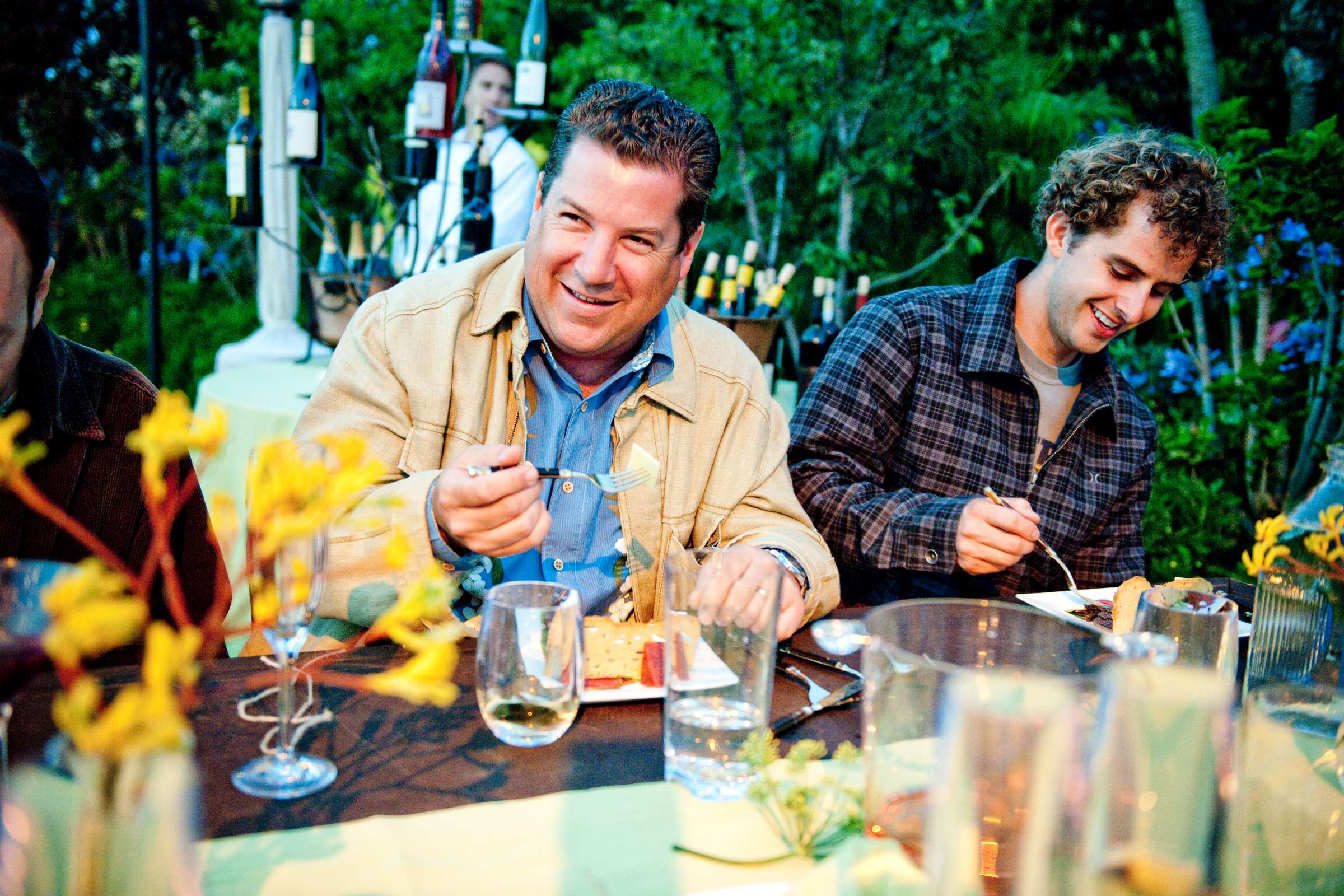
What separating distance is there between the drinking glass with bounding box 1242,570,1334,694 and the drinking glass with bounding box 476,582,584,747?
801mm

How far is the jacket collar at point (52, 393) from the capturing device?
4.85 feet

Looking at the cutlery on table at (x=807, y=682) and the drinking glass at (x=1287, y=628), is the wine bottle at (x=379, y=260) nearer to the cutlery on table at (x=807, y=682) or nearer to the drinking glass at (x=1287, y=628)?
the cutlery on table at (x=807, y=682)

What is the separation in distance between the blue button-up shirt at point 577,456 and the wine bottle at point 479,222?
5.48 feet

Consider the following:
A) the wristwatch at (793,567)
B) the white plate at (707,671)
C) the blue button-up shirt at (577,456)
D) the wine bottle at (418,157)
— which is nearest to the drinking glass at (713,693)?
the white plate at (707,671)

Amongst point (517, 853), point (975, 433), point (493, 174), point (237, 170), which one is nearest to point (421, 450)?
point (517, 853)

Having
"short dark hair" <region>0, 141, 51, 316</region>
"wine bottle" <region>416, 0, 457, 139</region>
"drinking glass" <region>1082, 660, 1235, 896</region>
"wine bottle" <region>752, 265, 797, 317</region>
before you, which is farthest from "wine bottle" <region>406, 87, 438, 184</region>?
"drinking glass" <region>1082, 660, 1235, 896</region>

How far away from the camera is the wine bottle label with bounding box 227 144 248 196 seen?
3.62m

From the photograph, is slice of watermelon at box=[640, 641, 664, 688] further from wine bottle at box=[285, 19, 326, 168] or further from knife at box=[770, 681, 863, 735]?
wine bottle at box=[285, 19, 326, 168]

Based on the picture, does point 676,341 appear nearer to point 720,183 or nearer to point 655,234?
point 655,234

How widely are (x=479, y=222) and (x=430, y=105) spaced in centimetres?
39

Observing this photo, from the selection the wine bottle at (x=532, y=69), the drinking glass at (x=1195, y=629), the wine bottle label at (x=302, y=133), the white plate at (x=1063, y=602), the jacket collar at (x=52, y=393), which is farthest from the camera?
the wine bottle at (x=532, y=69)

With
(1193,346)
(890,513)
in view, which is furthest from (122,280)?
(890,513)

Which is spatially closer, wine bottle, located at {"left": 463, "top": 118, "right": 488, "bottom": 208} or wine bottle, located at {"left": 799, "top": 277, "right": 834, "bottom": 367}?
wine bottle, located at {"left": 463, "top": 118, "right": 488, "bottom": 208}

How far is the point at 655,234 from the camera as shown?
1724 millimetres
